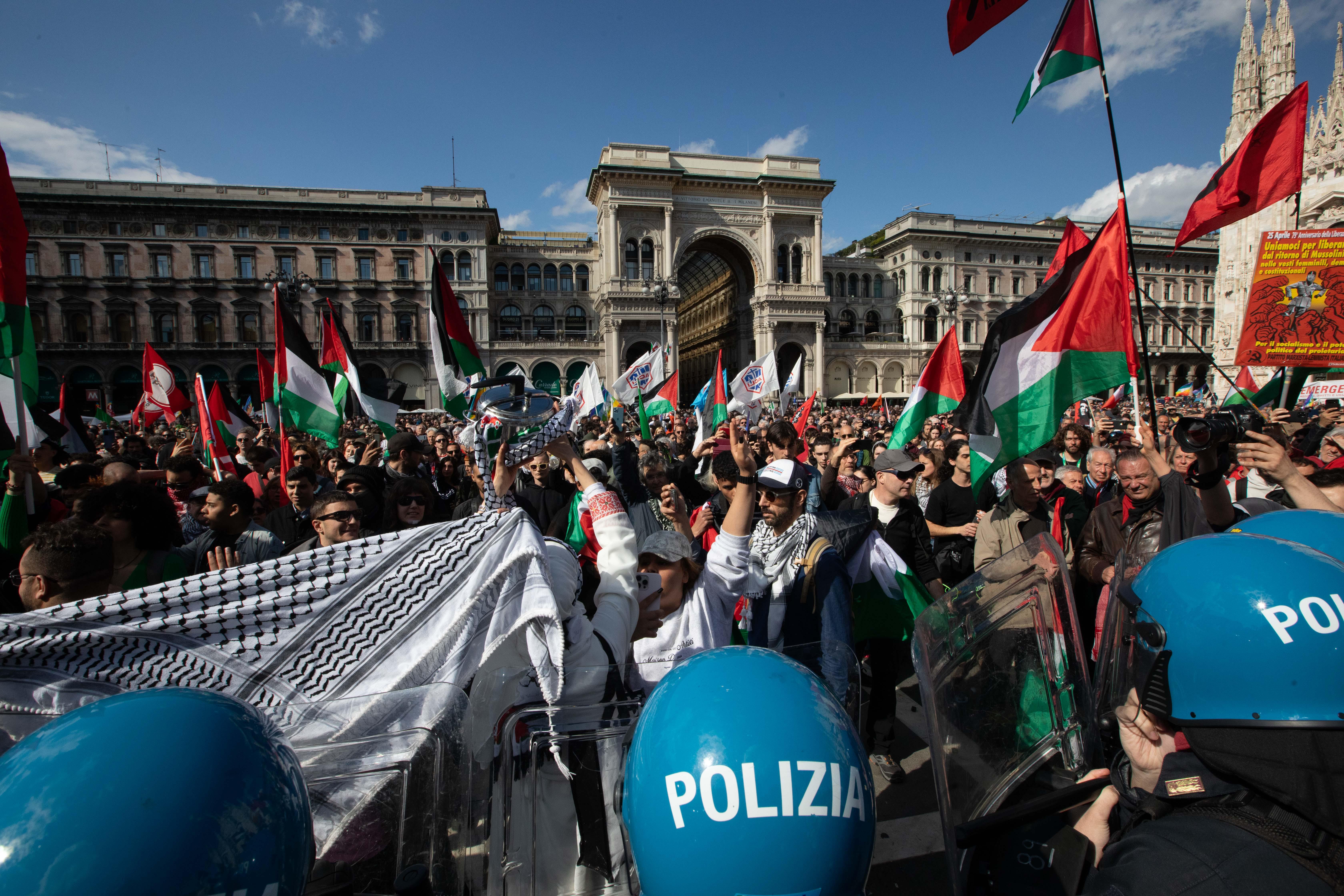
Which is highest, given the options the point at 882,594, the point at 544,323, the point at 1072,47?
the point at 544,323

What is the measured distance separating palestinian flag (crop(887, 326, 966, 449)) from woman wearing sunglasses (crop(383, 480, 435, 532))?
4185 mm

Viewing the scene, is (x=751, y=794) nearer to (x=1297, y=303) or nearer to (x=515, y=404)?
(x=515, y=404)

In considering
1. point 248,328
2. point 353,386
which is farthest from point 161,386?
point 248,328

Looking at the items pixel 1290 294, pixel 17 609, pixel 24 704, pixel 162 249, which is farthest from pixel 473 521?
pixel 162 249

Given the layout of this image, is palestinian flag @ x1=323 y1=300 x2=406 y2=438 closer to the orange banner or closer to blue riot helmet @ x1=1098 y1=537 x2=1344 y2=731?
blue riot helmet @ x1=1098 y1=537 x2=1344 y2=731

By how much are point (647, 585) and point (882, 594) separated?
5.05ft

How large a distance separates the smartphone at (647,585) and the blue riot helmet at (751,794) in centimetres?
123

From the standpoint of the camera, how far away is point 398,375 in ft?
141

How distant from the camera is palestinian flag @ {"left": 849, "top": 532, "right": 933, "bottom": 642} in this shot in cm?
310

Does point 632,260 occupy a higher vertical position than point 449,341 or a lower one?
higher

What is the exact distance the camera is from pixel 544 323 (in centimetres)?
4569

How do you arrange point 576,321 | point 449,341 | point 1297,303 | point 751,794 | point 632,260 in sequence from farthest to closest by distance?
point 576,321 → point 632,260 → point 449,341 → point 1297,303 → point 751,794

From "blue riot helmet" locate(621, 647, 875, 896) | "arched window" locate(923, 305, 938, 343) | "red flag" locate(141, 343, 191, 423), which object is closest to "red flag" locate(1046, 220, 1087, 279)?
"blue riot helmet" locate(621, 647, 875, 896)

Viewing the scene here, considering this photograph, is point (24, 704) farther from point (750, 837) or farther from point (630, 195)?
point (630, 195)
